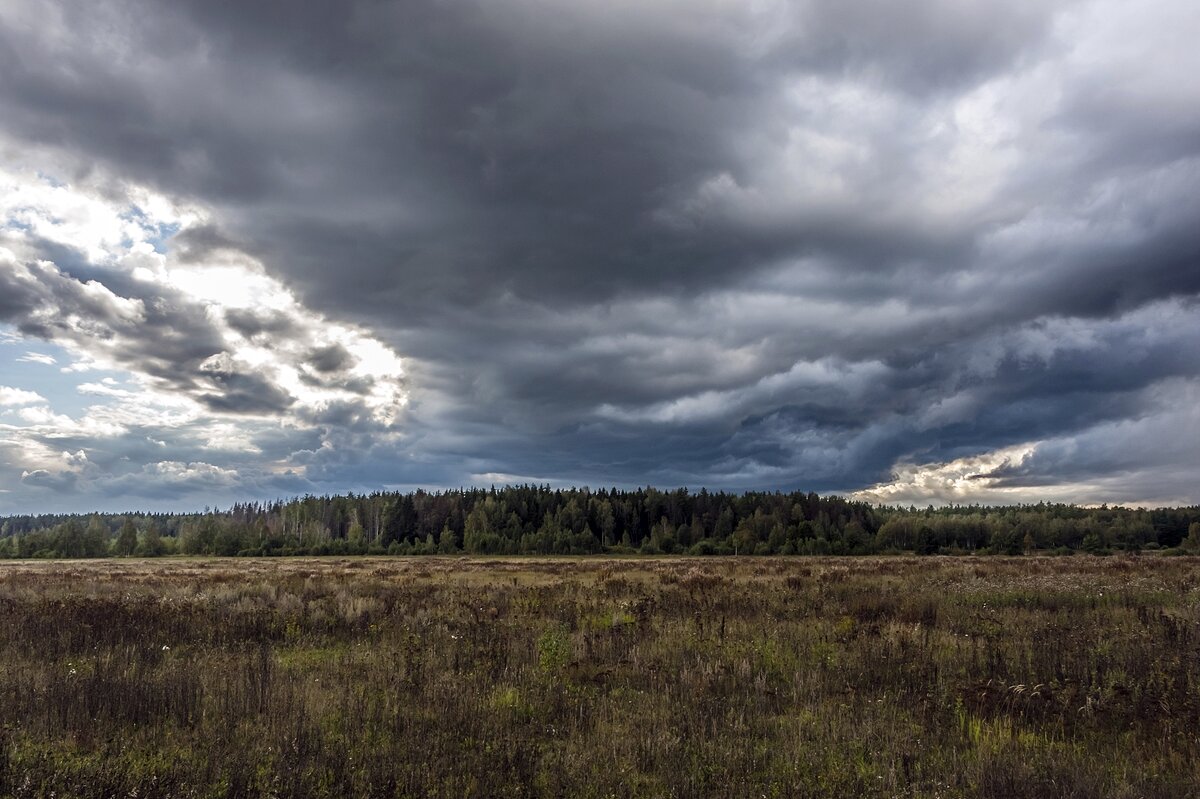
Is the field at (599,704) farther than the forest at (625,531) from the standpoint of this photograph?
No

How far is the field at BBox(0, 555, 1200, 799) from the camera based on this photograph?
5949 mm

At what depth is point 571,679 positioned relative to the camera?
9727mm

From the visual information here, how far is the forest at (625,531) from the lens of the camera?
Answer: 10569cm

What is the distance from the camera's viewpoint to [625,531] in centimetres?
12194

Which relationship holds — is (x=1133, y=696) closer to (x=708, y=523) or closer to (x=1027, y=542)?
(x=1027, y=542)

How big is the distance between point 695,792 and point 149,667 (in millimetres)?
8843

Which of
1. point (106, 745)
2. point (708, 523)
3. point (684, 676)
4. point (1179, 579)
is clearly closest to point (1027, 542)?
point (708, 523)

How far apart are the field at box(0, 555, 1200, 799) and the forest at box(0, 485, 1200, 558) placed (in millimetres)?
89235

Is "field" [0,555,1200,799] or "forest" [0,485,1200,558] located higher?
"field" [0,555,1200,799]

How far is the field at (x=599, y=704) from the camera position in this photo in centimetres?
595

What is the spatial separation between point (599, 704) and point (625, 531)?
379 feet

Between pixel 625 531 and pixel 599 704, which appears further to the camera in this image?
pixel 625 531

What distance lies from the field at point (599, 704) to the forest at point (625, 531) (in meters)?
89.2

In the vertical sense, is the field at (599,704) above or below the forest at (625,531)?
above
